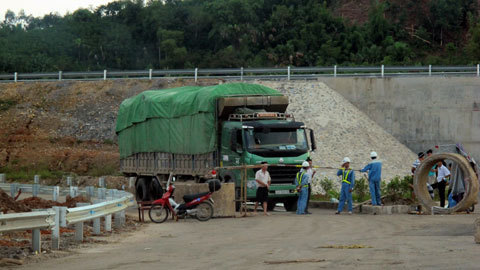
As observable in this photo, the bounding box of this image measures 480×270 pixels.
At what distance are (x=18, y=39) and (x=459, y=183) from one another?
226ft

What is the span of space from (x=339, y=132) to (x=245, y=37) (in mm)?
38064

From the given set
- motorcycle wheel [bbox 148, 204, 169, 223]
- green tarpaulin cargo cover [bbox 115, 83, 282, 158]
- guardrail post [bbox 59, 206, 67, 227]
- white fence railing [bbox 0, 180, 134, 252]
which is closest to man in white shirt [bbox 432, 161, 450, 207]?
green tarpaulin cargo cover [bbox 115, 83, 282, 158]

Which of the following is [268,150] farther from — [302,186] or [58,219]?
[58,219]

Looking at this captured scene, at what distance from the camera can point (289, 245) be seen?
1480 cm

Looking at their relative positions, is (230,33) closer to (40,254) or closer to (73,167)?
(73,167)

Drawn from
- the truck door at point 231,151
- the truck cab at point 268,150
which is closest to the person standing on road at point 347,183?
the truck cab at point 268,150

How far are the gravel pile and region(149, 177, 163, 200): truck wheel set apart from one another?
Answer: 37.0ft

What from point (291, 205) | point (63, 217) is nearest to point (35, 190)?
point (291, 205)

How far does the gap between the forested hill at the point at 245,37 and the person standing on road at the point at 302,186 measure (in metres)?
49.4

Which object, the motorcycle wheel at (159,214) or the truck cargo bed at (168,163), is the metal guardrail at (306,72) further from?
the motorcycle wheel at (159,214)

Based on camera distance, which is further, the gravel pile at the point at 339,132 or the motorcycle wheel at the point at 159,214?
the gravel pile at the point at 339,132

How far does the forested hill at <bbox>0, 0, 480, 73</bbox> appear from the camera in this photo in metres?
77.4

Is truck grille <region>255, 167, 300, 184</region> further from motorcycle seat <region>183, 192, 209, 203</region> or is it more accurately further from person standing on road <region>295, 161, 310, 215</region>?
motorcycle seat <region>183, 192, 209, 203</region>

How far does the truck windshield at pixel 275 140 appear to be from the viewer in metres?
26.4
